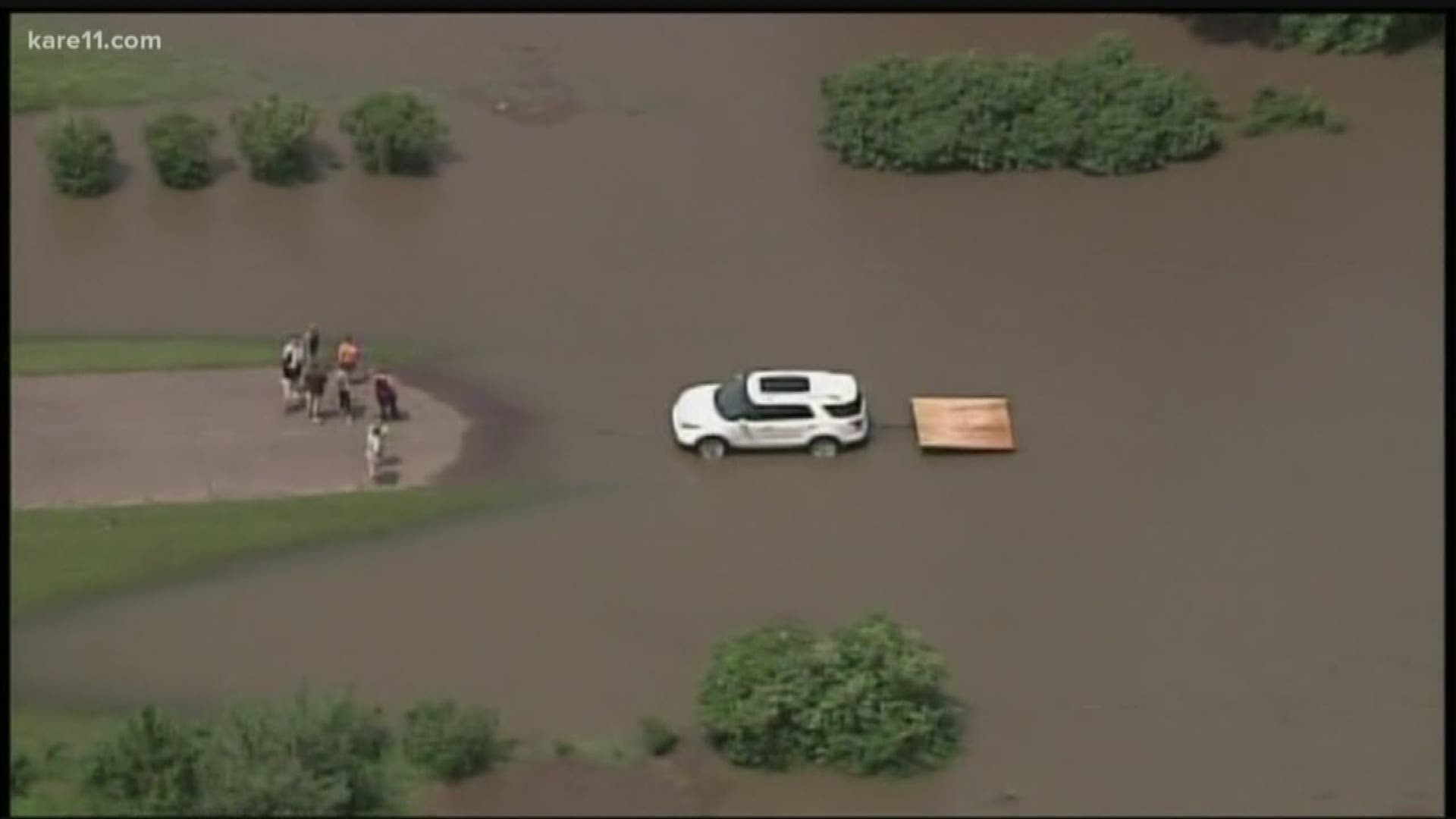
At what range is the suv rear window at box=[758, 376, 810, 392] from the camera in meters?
26.8

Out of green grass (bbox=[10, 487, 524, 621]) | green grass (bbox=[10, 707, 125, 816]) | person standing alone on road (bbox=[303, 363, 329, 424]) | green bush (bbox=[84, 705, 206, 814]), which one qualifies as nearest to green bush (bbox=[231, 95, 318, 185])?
person standing alone on road (bbox=[303, 363, 329, 424])

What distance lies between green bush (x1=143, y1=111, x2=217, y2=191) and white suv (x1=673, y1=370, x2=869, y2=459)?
1038cm

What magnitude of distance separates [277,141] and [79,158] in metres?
2.91

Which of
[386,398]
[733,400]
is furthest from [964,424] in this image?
[386,398]

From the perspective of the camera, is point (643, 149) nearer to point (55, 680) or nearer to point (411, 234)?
point (411, 234)

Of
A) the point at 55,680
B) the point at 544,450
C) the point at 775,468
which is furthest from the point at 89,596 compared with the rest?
the point at 775,468

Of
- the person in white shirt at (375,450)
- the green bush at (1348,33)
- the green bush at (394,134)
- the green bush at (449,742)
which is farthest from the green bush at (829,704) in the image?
the green bush at (1348,33)

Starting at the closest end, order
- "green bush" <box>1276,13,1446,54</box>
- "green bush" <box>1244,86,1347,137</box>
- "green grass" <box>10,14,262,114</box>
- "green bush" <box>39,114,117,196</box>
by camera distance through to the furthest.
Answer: "green bush" <box>39,114,117,196</box> < "green bush" <box>1244,86,1347,137</box> < "green grass" <box>10,14,262,114</box> < "green bush" <box>1276,13,1446,54</box>

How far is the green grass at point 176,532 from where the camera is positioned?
2408cm

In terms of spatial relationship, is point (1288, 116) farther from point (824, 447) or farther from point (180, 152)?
point (180, 152)

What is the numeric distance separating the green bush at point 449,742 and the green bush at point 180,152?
14831mm

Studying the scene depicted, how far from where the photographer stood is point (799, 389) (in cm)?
2678

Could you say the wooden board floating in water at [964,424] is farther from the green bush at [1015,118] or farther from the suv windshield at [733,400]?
the green bush at [1015,118]

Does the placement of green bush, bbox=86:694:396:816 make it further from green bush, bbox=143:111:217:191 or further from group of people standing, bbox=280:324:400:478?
green bush, bbox=143:111:217:191
